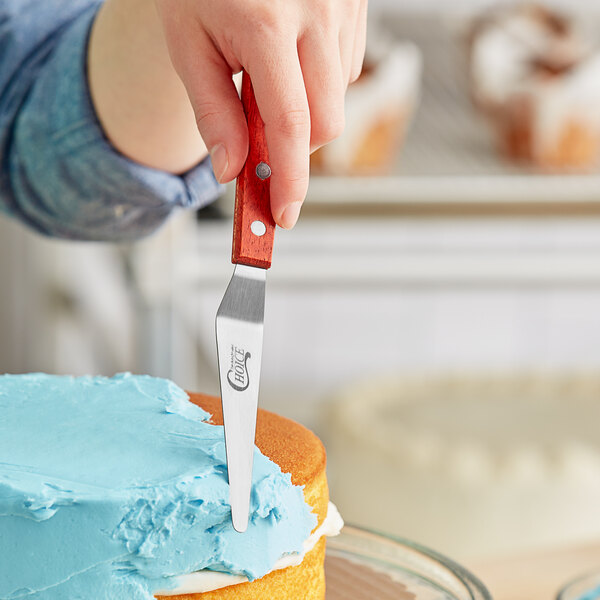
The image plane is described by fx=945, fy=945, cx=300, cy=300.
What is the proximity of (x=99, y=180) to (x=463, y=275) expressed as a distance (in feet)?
2.11

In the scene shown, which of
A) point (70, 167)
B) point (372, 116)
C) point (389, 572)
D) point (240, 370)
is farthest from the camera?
point (372, 116)

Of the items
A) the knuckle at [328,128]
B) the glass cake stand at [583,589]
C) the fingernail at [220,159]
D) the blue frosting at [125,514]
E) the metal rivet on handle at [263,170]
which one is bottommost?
the glass cake stand at [583,589]

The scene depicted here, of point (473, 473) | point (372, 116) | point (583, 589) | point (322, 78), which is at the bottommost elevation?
point (473, 473)

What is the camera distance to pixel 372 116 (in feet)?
3.35

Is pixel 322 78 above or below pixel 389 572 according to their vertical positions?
above

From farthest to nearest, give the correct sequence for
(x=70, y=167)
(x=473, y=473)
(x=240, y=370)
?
1. (x=473, y=473)
2. (x=70, y=167)
3. (x=240, y=370)

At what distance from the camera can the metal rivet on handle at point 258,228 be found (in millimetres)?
313

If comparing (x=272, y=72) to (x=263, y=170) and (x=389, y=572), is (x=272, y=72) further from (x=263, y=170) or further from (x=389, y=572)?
(x=389, y=572)

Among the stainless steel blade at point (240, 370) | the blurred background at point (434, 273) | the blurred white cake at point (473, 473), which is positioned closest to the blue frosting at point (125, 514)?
the stainless steel blade at point (240, 370)

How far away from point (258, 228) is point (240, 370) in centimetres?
5

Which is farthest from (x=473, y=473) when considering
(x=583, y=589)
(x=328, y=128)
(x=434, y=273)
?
(x=328, y=128)

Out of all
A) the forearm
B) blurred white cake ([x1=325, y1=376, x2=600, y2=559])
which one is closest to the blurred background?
blurred white cake ([x1=325, y1=376, x2=600, y2=559])

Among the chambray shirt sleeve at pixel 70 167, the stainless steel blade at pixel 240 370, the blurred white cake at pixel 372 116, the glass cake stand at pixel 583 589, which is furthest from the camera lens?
the blurred white cake at pixel 372 116

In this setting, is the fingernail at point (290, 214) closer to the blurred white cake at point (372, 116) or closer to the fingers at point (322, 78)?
the fingers at point (322, 78)
